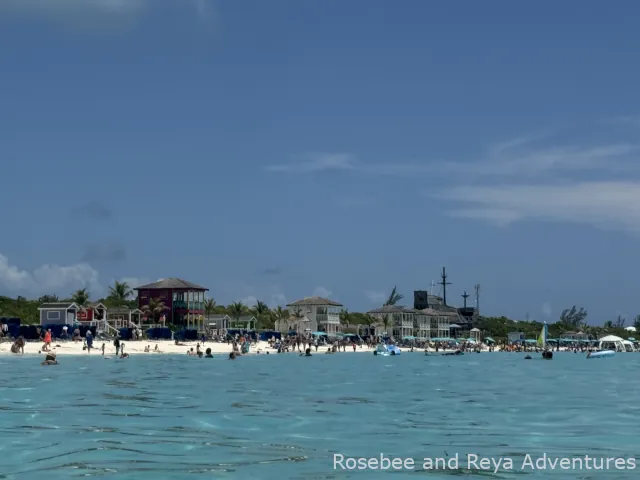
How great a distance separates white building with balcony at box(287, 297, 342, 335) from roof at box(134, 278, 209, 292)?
2882cm

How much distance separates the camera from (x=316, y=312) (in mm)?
162125

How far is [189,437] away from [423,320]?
549 feet

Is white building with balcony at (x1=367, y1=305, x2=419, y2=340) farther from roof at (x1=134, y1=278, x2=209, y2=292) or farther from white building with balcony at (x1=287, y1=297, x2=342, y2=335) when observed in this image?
roof at (x1=134, y1=278, x2=209, y2=292)

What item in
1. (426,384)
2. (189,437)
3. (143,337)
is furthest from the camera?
(143,337)

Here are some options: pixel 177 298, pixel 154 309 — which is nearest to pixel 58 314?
pixel 154 309

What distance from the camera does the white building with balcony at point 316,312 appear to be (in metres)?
162

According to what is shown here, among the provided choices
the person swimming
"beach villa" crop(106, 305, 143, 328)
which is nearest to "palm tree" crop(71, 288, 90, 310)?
"beach villa" crop(106, 305, 143, 328)

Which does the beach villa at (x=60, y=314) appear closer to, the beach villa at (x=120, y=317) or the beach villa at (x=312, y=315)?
the beach villa at (x=120, y=317)

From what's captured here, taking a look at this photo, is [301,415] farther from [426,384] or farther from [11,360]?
[11,360]

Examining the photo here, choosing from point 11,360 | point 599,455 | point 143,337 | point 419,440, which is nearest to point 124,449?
point 419,440

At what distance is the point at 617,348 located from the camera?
650ft

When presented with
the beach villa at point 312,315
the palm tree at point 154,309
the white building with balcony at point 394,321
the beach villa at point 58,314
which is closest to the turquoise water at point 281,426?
the beach villa at point 58,314

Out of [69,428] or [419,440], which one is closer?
[419,440]

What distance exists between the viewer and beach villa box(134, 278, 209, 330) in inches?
5325
